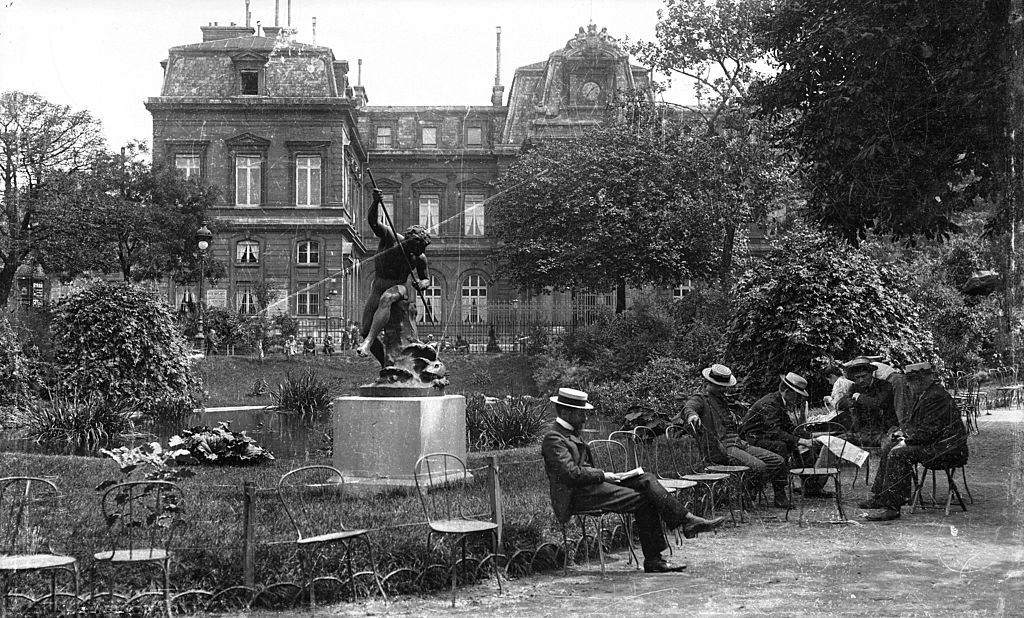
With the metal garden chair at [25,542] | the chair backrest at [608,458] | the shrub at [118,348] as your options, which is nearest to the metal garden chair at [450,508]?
the chair backrest at [608,458]

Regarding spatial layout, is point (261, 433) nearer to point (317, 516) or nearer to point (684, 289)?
point (317, 516)

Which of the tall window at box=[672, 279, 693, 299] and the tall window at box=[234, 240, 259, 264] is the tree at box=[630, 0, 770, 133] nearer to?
the tall window at box=[672, 279, 693, 299]

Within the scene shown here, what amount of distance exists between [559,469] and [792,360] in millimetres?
7762

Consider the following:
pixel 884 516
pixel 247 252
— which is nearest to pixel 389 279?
pixel 884 516

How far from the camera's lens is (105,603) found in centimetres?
614

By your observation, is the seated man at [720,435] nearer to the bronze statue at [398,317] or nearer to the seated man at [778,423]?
the seated man at [778,423]

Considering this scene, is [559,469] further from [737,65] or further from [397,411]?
[737,65]

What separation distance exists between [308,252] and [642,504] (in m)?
39.5

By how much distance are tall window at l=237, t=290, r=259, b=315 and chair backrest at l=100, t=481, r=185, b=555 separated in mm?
34590

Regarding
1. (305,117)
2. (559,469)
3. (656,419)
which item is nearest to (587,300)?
(305,117)

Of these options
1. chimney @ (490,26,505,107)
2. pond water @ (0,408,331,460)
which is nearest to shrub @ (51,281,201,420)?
pond water @ (0,408,331,460)

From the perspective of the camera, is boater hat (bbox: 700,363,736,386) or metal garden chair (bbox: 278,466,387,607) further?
boater hat (bbox: 700,363,736,386)

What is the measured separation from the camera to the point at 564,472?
24.1 ft

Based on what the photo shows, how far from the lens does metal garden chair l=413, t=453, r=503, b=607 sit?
22.3ft
